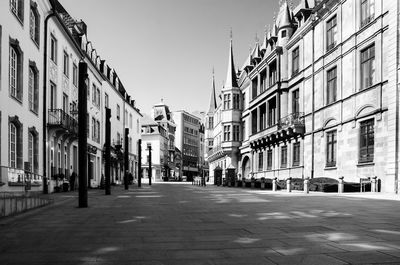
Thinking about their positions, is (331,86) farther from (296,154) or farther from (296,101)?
(296,154)

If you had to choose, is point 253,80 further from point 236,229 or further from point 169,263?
point 169,263

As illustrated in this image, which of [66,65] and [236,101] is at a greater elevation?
[236,101]

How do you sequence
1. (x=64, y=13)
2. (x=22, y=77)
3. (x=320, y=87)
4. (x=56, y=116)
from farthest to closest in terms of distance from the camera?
(x=64, y=13)
(x=320, y=87)
(x=56, y=116)
(x=22, y=77)

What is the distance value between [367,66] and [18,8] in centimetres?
1959

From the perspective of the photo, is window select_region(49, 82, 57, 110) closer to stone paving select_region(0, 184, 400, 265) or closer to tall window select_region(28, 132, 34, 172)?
tall window select_region(28, 132, 34, 172)

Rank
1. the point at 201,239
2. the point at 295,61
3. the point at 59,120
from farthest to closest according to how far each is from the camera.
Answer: the point at 295,61 → the point at 59,120 → the point at 201,239

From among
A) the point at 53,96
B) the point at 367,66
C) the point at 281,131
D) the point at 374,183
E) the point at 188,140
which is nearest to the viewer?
the point at 374,183

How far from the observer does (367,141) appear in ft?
84.1

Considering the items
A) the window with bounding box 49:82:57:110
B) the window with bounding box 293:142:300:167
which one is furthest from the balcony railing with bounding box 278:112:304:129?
the window with bounding box 49:82:57:110

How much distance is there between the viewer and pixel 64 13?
1400 inches

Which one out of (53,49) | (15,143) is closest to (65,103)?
(53,49)

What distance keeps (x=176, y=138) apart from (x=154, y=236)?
409ft

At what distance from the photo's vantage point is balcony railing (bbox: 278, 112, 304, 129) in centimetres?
3559

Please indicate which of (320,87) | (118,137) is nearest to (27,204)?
(320,87)
